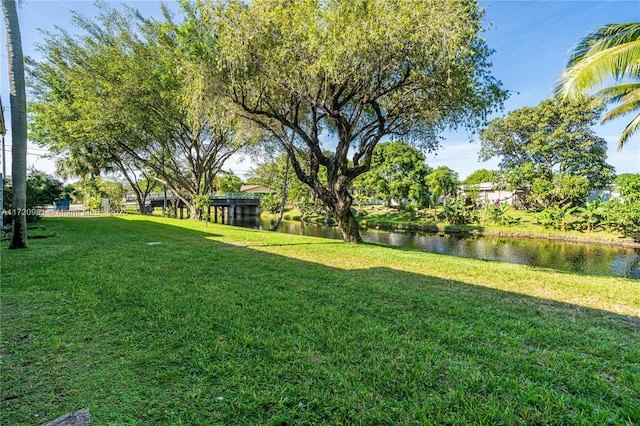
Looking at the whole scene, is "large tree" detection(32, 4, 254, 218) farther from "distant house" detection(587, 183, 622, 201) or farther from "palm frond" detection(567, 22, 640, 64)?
"distant house" detection(587, 183, 622, 201)

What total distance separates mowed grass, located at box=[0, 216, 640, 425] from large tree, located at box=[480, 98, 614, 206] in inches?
950

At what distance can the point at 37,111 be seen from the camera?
17859mm

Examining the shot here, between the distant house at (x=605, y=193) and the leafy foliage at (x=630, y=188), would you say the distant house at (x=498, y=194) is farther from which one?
the leafy foliage at (x=630, y=188)

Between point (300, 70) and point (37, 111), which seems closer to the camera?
point (300, 70)

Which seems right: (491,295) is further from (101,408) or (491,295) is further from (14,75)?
(14,75)

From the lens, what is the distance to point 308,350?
261cm

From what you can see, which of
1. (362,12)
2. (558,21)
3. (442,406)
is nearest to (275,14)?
(362,12)

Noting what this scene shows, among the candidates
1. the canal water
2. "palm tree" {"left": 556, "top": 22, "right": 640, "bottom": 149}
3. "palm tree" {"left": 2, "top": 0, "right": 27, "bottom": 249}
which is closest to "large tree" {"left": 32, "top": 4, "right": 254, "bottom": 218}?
"palm tree" {"left": 2, "top": 0, "right": 27, "bottom": 249}

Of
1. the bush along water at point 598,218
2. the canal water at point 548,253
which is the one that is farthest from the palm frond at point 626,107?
the bush along water at point 598,218

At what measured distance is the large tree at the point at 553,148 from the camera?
23672 mm

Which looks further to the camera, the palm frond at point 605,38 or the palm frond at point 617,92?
the palm frond at point 617,92

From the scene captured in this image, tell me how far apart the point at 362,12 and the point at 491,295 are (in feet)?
23.7

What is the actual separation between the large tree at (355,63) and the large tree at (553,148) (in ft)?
56.7

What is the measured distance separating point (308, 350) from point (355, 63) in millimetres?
7647
